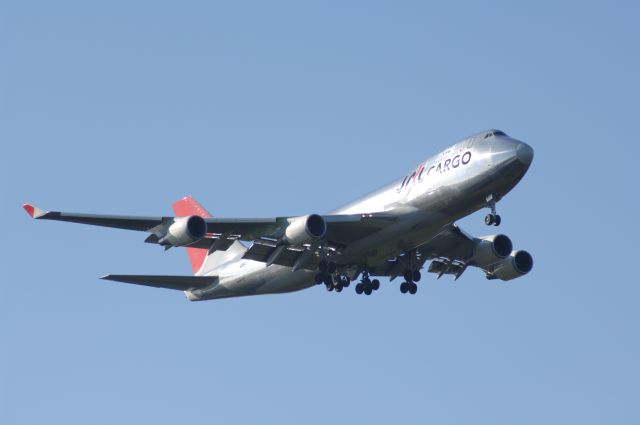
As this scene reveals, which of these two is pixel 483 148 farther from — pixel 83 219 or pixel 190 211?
pixel 190 211

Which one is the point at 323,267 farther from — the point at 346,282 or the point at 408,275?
the point at 408,275

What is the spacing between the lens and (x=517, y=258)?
6334 cm

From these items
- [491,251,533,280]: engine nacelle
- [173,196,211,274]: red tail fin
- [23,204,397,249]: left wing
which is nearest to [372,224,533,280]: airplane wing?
[491,251,533,280]: engine nacelle

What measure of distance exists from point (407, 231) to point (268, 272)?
26.7 ft

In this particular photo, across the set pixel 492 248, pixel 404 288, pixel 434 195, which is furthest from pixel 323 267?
pixel 492 248

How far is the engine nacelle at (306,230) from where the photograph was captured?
53.9m

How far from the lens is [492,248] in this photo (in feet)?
202

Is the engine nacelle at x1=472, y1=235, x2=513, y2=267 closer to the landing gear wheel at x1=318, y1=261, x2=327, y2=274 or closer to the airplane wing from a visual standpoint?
the airplane wing

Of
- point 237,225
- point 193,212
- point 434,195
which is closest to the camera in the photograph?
point 434,195

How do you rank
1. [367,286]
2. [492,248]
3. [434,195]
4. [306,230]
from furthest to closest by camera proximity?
[492,248] → [367,286] → [306,230] → [434,195]

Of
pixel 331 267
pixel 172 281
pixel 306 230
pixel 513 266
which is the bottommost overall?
pixel 331 267

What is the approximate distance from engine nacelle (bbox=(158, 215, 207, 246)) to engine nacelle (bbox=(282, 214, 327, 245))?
372 centimetres

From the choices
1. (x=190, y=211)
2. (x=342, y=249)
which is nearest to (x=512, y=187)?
(x=342, y=249)

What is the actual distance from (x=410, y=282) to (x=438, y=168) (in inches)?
335
